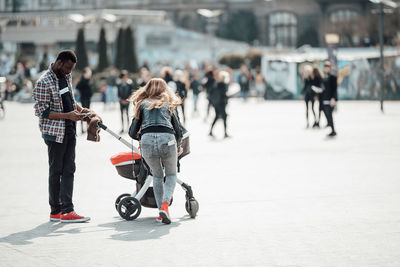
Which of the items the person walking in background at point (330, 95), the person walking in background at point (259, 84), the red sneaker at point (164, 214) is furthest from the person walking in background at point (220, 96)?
the person walking in background at point (259, 84)

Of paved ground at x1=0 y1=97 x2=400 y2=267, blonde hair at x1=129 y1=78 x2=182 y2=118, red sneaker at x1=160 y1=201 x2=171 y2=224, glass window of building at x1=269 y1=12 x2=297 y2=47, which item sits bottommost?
paved ground at x1=0 y1=97 x2=400 y2=267

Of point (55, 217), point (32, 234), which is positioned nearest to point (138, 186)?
point (55, 217)

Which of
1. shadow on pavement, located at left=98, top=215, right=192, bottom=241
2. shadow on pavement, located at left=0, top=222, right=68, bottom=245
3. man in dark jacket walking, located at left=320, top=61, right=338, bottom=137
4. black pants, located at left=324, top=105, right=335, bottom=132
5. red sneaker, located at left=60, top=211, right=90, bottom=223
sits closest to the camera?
shadow on pavement, located at left=0, top=222, right=68, bottom=245

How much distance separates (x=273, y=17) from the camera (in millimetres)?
74312

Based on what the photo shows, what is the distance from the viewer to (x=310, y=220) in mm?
8094

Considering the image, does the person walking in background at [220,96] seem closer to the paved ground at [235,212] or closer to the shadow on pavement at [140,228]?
the paved ground at [235,212]

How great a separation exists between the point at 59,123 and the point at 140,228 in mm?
1326

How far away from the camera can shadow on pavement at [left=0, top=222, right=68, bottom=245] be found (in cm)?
726

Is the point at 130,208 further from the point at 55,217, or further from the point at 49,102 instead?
the point at 49,102

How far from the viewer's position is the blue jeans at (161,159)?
8.02 meters

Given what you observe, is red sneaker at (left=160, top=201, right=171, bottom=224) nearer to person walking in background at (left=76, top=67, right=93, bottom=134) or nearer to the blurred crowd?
the blurred crowd

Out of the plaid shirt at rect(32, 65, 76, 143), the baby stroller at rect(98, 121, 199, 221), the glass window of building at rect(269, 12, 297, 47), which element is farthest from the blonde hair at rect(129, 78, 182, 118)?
the glass window of building at rect(269, 12, 297, 47)

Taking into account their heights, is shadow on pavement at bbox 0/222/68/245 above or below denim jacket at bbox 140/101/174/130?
below

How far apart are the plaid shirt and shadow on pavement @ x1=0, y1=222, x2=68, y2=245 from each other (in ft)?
2.72
